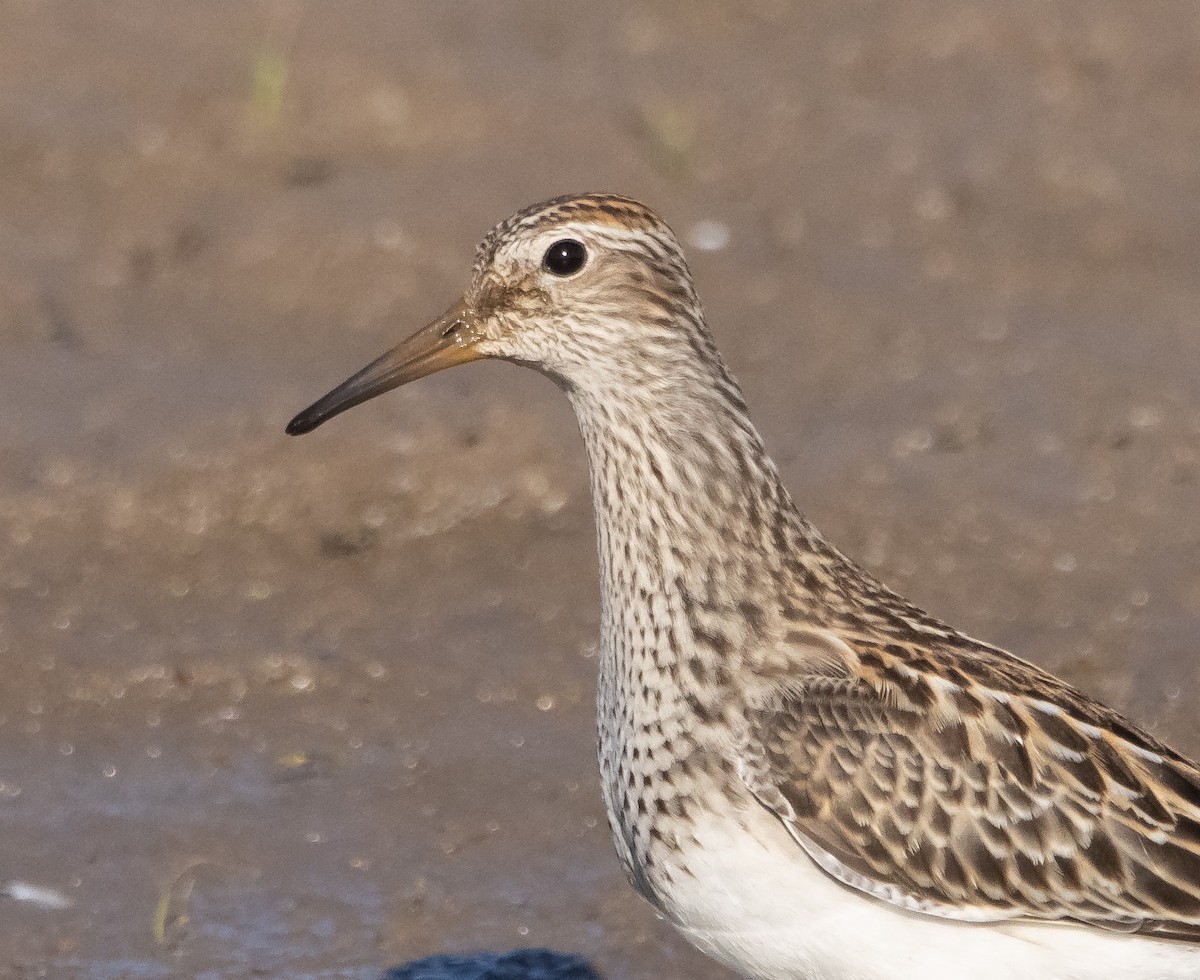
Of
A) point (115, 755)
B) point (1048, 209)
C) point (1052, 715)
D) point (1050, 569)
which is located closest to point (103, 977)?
point (115, 755)

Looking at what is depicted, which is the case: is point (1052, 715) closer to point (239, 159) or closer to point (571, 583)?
point (571, 583)

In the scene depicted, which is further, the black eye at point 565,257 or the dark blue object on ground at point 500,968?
the dark blue object on ground at point 500,968

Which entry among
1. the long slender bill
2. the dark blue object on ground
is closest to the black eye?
the long slender bill

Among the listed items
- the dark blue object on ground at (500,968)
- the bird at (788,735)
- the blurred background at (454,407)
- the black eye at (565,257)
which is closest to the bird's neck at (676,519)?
the bird at (788,735)

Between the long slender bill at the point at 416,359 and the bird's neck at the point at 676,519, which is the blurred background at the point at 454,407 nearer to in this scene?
the bird's neck at the point at 676,519

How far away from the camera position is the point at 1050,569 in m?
10.5

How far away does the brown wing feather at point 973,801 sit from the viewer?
6363mm

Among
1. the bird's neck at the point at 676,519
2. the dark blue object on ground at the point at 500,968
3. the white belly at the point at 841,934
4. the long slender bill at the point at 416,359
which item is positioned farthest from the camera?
the dark blue object on ground at the point at 500,968

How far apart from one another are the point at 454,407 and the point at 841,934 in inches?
200

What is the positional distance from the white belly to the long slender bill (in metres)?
1.66

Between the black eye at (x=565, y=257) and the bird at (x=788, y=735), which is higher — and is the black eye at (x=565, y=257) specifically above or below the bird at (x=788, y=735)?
above

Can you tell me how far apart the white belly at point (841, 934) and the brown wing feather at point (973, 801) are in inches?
2.8

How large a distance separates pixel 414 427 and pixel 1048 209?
4110 mm

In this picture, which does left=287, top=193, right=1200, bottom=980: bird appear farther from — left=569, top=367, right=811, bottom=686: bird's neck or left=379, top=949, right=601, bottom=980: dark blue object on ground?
left=379, top=949, right=601, bottom=980: dark blue object on ground
